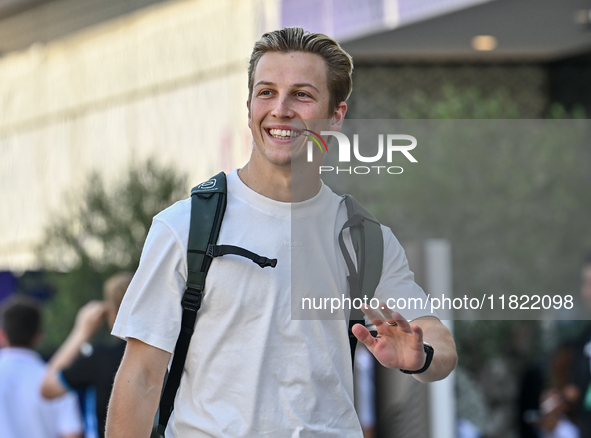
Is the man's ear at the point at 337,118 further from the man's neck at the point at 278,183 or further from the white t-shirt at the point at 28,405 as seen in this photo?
the white t-shirt at the point at 28,405

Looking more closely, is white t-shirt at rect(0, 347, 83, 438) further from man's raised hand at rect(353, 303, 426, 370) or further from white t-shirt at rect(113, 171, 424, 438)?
man's raised hand at rect(353, 303, 426, 370)

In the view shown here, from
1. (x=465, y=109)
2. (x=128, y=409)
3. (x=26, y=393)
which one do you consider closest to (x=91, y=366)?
(x=26, y=393)

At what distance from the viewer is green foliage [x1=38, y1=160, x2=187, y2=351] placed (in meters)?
13.5

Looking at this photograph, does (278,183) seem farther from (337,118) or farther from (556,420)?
(556,420)

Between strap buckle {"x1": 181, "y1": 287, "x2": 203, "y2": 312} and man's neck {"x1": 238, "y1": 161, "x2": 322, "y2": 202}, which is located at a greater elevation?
man's neck {"x1": 238, "y1": 161, "x2": 322, "y2": 202}

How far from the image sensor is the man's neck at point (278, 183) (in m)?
2.73

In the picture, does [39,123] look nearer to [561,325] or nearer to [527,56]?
[527,56]

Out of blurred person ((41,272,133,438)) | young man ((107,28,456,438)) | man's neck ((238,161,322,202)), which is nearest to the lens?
young man ((107,28,456,438))

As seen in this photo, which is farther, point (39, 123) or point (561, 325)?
point (39, 123)

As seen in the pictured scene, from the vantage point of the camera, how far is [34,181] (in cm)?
1969

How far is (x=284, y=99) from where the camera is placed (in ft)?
8.83

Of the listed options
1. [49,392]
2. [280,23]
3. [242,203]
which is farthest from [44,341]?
[242,203]

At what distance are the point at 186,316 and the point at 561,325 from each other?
34.9 feet

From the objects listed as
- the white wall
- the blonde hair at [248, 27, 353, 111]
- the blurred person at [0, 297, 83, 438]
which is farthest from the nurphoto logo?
the white wall
